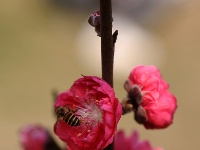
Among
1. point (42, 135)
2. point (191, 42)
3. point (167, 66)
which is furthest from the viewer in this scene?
point (191, 42)

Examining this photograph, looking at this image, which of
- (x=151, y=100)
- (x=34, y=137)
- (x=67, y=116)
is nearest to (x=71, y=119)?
(x=67, y=116)

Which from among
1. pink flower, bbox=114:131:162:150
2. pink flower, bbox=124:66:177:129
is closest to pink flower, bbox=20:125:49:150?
pink flower, bbox=114:131:162:150


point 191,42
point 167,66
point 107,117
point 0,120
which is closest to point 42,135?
point 107,117

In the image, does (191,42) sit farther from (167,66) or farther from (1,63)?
(1,63)

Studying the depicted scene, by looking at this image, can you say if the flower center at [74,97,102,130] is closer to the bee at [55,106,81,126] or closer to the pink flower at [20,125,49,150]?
the bee at [55,106,81,126]

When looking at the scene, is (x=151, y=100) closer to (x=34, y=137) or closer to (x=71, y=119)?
(x=71, y=119)

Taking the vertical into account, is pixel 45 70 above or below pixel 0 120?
above

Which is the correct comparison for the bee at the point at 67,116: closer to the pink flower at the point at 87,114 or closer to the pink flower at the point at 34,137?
the pink flower at the point at 87,114
